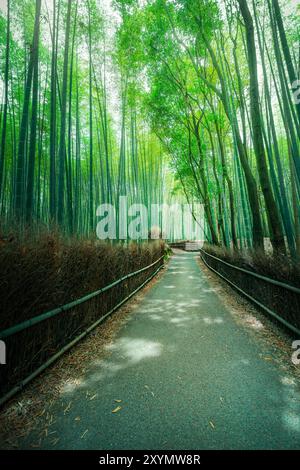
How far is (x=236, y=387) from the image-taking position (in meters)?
1.93

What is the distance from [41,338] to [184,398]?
143cm

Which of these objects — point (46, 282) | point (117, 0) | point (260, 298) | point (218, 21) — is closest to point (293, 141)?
point (260, 298)

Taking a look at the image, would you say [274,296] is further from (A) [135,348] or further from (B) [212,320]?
(A) [135,348]

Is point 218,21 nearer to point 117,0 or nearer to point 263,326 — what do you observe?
point 117,0

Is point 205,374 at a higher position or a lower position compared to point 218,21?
lower

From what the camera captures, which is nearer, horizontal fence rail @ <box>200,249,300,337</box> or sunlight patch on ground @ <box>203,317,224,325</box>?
horizontal fence rail @ <box>200,249,300,337</box>

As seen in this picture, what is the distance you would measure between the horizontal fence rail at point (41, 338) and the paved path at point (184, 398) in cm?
42

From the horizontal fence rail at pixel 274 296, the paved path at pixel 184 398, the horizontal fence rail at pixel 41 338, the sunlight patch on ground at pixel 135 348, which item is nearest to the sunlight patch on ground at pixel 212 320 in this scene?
the paved path at pixel 184 398

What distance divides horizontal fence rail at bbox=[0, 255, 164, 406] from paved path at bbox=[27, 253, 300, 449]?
422mm

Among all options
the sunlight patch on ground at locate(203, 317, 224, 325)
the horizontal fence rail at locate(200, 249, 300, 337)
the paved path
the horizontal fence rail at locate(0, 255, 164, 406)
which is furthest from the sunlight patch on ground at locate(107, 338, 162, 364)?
the horizontal fence rail at locate(200, 249, 300, 337)

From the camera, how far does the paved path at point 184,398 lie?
1.40 meters

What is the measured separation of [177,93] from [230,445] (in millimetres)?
12093

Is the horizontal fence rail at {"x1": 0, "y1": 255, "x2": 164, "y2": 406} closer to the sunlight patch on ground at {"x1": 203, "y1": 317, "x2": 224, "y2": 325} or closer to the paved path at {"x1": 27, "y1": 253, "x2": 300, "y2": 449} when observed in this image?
the paved path at {"x1": 27, "y1": 253, "x2": 300, "y2": 449}

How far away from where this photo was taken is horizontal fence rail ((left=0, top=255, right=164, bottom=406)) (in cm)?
175
